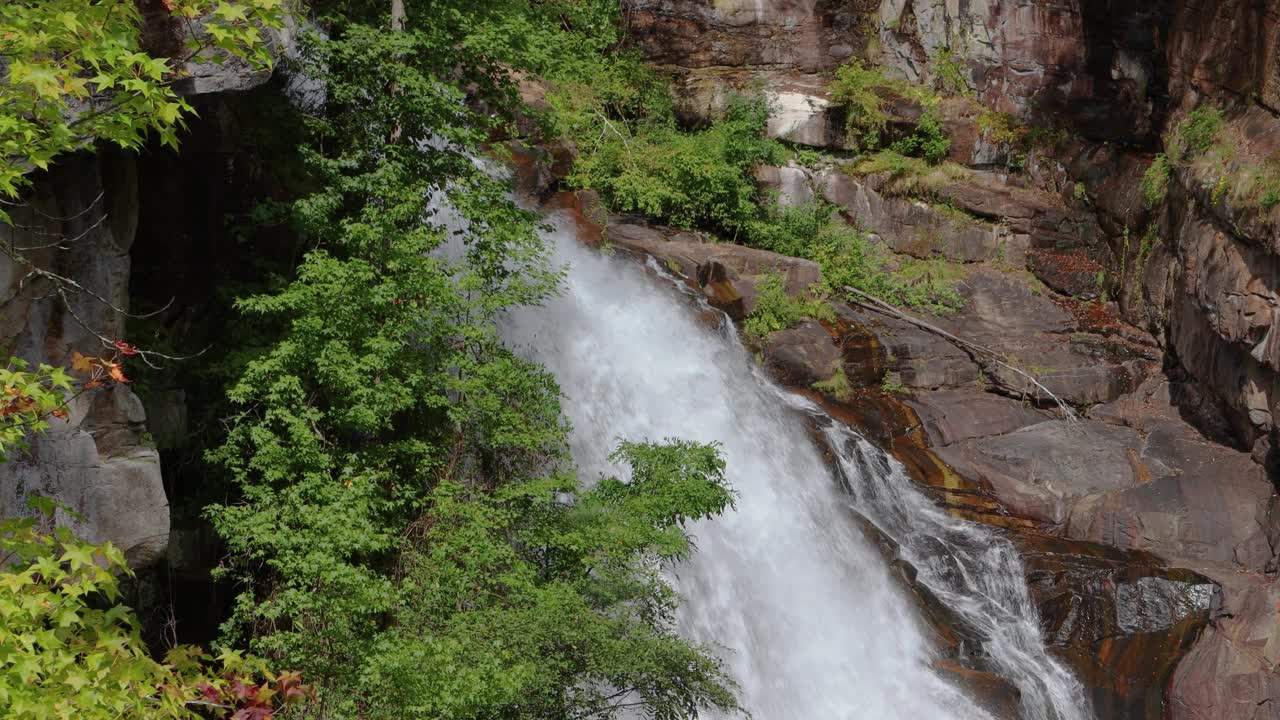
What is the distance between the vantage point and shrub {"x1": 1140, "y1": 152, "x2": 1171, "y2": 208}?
53.1ft

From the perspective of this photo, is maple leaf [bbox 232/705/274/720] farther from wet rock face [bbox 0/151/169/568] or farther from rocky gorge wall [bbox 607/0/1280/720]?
rocky gorge wall [bbox 607/0/1280/720]

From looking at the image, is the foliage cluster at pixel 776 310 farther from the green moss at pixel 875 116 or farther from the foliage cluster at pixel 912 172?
the green moss at pixel 875 116

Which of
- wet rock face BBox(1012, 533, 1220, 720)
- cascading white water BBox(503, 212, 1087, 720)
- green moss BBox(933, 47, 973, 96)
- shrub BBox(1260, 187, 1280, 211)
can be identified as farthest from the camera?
green moss BBox(933, 47, 973, 96)

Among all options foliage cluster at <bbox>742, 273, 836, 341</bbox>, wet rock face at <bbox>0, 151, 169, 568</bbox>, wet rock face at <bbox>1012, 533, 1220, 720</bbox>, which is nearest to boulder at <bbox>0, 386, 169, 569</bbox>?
wet rock face at <bbox>0, 151, 169, 568</bbox>

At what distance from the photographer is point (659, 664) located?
7.48 m

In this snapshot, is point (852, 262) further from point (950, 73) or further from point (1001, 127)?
point (950, 73)

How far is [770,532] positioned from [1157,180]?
961cm

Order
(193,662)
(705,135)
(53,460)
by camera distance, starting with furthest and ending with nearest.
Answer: (705,135)
(53,460)
(193,662)

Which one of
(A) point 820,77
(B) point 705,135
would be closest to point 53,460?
(B) point 705,135

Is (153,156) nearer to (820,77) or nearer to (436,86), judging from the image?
(436,86)

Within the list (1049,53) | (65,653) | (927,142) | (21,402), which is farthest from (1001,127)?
(65,653)

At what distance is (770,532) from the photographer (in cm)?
1171

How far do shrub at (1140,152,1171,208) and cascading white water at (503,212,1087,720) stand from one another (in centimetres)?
720

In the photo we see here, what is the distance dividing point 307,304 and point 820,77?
14785mm
